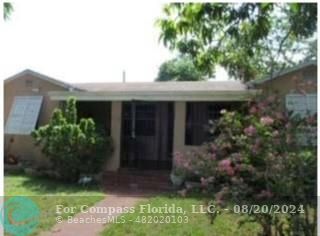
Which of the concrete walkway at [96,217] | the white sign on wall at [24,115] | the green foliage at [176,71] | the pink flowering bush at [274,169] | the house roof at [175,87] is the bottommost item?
the concrete walkway at [96,217]

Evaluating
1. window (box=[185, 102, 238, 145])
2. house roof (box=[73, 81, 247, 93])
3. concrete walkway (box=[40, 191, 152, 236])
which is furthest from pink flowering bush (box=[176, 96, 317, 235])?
house roof (box=[73, 81, 247, 93])

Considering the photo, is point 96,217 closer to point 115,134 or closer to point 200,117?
point 115,134

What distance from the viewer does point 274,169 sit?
15.6 feet

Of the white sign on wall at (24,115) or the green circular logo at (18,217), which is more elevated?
the white sign on wall at (24,115)

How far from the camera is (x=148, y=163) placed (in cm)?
1401

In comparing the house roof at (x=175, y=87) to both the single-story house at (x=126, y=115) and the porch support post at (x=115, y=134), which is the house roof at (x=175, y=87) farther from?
the porch support post at (x=115, y=134)

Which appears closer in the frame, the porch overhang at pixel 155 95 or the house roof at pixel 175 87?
the porch overhang at pixel 155 95

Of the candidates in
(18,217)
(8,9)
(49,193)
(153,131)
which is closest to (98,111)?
(153,131)

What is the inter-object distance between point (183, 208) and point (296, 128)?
449 cm

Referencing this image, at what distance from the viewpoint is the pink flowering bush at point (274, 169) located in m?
4.65

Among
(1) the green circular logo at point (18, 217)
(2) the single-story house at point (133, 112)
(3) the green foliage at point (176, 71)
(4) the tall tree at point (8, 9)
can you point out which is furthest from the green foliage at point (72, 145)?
(3) the green foliage at point (176, 71)

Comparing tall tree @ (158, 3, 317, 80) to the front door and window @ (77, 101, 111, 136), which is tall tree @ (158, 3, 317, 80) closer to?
the front door

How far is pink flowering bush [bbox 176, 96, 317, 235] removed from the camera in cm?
465

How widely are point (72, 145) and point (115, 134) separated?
1697mm
